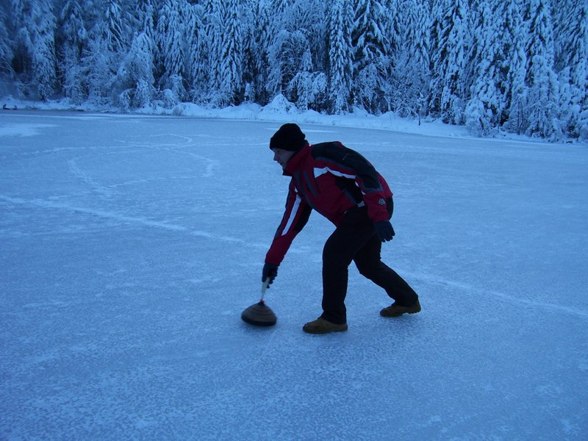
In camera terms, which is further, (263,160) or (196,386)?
(263,160)

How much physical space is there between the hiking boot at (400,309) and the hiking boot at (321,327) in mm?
392

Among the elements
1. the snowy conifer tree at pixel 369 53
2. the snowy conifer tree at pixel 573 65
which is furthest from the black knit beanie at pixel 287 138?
the snowy conifer tree at pixel 369 53

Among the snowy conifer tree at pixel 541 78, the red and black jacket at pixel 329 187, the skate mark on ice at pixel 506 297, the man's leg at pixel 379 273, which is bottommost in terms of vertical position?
the skate mark on ice at pixel 506 297

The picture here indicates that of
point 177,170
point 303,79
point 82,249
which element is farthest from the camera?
point 303,79

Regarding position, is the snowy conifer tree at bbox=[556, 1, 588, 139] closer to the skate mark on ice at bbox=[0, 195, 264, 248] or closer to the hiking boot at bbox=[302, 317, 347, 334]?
the skate mark on ice at bbox=[0, 195, 264, 248]

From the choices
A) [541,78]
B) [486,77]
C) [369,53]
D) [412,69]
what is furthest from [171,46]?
[541,78]

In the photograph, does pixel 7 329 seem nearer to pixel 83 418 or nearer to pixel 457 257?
pixel 83 418

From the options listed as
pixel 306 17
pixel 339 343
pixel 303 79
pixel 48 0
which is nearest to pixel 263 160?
pixel 339 343

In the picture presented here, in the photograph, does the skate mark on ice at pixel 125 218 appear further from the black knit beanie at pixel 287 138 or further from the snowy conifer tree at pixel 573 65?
the snowy conifer tree at pixel 573 65

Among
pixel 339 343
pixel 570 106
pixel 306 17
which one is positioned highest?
pixel 306 17

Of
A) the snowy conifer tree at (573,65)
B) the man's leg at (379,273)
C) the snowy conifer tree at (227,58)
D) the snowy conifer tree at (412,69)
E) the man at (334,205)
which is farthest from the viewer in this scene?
the snowy conifer tree at (227,58)

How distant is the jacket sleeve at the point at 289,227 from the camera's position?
9.71 ft

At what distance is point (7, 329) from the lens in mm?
2869

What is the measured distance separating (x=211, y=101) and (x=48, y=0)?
1362cm
